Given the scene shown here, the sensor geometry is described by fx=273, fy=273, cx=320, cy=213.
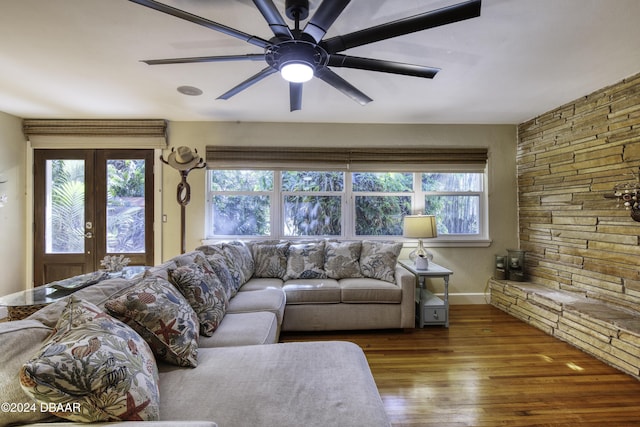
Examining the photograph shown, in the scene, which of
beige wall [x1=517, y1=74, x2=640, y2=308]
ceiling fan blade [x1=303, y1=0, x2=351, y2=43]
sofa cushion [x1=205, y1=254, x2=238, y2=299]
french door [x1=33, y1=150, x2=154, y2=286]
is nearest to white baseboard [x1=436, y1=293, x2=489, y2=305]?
beige wall [x1=517, y1=74, x2=640, y2=308]

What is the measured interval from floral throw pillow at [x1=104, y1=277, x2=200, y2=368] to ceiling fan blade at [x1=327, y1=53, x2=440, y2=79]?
157cm

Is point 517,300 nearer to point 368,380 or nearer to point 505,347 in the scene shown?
point 505,347

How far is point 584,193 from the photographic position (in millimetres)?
2852

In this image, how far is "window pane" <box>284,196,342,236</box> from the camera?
379 cm

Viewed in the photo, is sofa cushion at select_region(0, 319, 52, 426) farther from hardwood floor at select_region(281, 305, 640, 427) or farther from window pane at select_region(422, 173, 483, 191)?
window pane at select_region(422, 173, 483, 191)

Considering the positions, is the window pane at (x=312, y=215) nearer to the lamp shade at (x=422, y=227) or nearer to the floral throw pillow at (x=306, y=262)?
the floral throw pillow at (x=306, y=262)

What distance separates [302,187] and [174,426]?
3154 millimetres

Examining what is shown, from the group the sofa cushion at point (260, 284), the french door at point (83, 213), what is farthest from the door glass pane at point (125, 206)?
the sofa cushion at point (260, 284)

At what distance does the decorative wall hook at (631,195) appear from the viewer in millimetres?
2291

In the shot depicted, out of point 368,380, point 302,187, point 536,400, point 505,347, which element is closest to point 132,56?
point 302,187

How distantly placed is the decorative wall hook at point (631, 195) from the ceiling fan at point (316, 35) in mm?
2155

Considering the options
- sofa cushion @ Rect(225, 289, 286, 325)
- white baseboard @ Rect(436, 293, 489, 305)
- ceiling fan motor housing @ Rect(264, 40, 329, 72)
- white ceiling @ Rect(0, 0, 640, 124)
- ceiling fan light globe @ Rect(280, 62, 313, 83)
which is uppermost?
white ceiling @ Rect(0, 0, 640, 124)

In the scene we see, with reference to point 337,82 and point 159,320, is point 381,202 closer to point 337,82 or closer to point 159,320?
point 337,82

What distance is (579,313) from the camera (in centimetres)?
245
